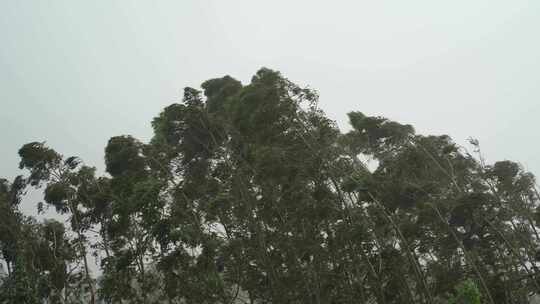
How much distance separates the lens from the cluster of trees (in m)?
14.4

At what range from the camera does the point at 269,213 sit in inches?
671

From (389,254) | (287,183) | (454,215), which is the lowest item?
(389,254)

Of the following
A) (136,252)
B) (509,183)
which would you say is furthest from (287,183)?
(509,183)

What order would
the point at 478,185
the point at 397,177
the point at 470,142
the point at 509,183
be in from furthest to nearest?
the point at 509,183
the point at 478,185
the point at 470,142
the point at 397,177

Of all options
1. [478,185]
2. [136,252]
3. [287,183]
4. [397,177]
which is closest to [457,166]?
[478,185]

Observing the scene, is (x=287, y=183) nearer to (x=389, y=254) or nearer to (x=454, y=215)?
(x=389, y=254)

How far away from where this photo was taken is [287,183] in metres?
15.3

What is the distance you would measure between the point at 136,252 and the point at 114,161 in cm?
469

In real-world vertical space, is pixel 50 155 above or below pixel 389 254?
above

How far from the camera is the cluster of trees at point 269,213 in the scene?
566 inches

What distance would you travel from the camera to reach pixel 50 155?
66.0ft

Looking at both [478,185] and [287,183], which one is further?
[478,185]

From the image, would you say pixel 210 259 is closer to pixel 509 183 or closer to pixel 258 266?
pixel 258 266

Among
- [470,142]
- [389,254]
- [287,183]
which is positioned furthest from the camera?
[470,142]
